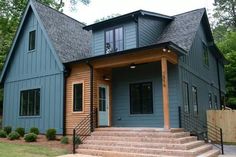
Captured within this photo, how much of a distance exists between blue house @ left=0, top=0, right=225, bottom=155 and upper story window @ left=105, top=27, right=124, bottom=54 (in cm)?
5

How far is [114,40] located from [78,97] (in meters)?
3.47

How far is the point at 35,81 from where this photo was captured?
51.6 ft

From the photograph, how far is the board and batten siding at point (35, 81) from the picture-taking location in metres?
14.6

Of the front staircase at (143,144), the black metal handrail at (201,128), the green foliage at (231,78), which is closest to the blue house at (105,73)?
the black metal handrail at (201,128)

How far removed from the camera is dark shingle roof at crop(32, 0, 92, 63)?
1525 centimetres

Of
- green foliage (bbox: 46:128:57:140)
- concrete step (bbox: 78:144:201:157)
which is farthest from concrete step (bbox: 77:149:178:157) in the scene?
green foliage (bbox: 46:128:57:140)

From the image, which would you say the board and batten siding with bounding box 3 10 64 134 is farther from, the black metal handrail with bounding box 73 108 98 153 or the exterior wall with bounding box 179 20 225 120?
the exterior wall with bounding box 179 20 225 120

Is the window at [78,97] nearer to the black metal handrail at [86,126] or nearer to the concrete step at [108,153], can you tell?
the black metal handrail at [86,126]

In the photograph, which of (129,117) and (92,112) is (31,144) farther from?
(129,117)

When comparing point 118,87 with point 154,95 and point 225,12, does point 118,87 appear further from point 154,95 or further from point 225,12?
point 225,12

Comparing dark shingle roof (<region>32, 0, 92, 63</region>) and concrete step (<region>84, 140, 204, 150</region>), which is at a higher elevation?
dark shingle roof (<region>32, 0, 92, 63</region>)

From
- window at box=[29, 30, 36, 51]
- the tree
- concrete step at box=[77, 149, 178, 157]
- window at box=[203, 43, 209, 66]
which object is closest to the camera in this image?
concrete step at box=[77, 149, 178, 157]

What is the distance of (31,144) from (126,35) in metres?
6.82

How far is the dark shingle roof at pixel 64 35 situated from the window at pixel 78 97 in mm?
1544
